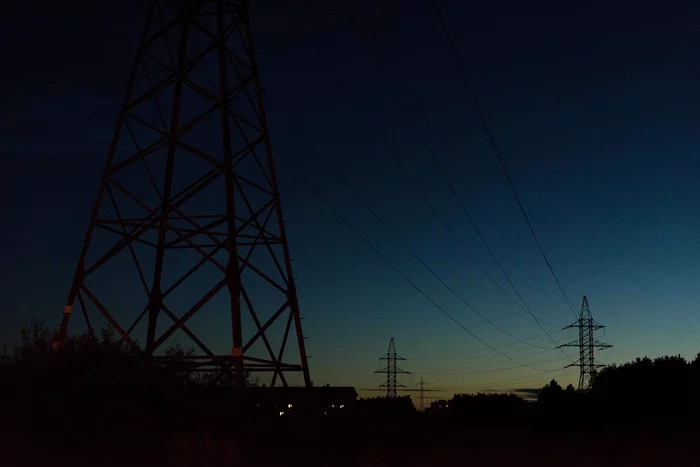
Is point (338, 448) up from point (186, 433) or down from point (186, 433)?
down

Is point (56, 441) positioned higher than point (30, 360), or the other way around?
point (30, 360)

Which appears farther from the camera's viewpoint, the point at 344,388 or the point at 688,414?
the point at 344,388

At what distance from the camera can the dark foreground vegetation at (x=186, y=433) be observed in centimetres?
1838

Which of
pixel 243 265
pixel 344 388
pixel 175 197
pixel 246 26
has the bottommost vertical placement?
pixel 344 388

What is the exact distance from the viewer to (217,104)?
2544 centimetres

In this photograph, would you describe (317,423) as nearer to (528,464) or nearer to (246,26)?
(528,464)

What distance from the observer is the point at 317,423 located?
22.8m

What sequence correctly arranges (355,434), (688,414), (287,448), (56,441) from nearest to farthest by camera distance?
(56,441), (287,448), (355,434), (688,414)

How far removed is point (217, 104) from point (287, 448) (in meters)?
11.0

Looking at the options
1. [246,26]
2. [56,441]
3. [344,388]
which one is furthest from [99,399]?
[344,388]

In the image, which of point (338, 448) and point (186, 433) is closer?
point (186, 433)

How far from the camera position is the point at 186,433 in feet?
61.3

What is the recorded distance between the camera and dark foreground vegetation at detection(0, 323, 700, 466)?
18375mm

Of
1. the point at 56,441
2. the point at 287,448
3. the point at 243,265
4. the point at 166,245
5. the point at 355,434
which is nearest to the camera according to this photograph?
the point at 56,441
